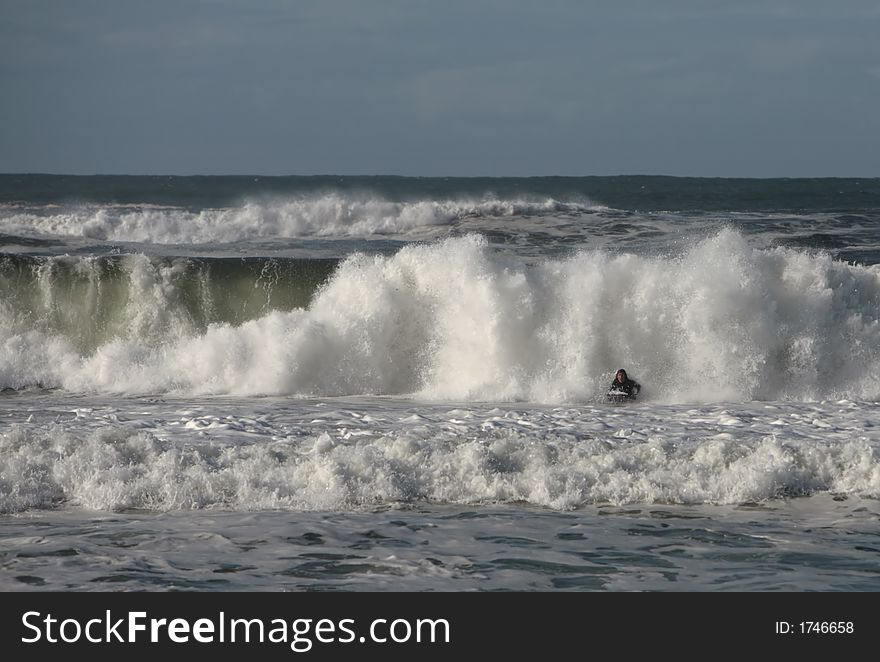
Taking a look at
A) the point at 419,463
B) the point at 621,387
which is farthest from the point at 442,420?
the point at 621,387

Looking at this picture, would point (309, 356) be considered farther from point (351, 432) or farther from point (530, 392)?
point (351, 432)

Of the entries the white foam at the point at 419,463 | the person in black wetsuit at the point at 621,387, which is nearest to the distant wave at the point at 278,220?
the person in black wetsuit at the point at 621,387

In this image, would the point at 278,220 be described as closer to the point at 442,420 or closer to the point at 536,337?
the point at 536,337

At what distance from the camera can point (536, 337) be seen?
16031mm

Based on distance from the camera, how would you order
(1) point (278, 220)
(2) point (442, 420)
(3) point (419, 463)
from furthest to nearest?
(1) point (278, 220)
(2) point (442, 420)
(3) point (419, 463)

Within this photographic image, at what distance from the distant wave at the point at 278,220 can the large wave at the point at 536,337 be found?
17025mm

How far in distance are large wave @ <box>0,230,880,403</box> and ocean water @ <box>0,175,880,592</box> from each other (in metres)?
0.04

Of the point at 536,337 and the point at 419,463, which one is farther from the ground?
the point at 536,337

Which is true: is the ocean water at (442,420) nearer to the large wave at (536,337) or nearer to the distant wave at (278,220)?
the large wave at (536,337)

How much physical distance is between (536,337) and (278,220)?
74.2ft

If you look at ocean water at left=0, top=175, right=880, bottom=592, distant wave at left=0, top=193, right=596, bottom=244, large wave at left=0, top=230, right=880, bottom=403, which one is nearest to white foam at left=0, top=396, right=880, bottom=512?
ocean water at left=0, top=175, right=880, bottom=592

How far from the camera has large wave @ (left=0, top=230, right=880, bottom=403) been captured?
51.1ft

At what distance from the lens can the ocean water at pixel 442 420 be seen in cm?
806
